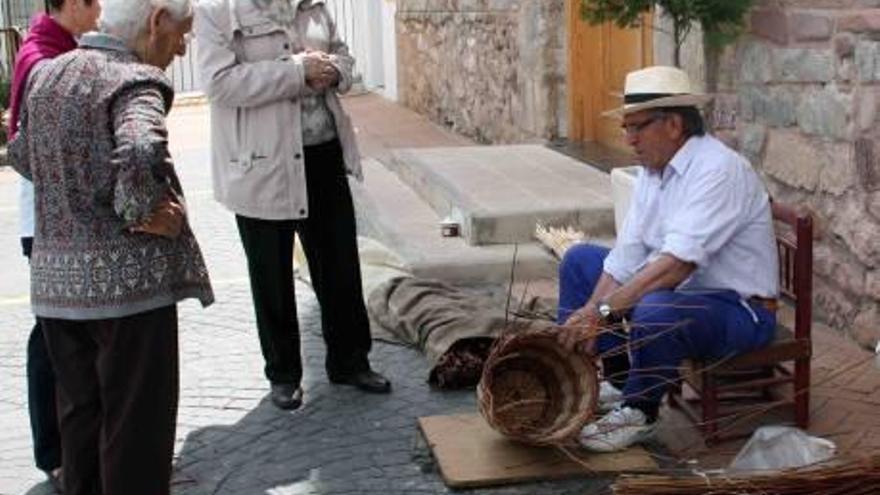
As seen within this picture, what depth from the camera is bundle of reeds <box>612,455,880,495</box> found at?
3482 mm

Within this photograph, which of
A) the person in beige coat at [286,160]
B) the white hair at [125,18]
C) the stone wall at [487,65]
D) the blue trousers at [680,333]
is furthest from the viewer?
the stone wall at [487,65]

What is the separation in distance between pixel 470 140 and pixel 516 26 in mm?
2248

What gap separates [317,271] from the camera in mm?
5086

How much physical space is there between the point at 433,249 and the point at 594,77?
123 inches

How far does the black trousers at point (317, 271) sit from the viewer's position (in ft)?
15.9

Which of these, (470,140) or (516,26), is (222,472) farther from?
(470,140)

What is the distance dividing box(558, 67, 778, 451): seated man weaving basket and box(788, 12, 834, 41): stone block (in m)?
1.27

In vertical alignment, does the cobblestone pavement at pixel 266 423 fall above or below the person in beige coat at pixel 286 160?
below

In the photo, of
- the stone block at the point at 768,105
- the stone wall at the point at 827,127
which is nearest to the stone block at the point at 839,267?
the stone wall at the point at 827,127

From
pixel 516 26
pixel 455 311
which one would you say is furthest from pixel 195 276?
pixel 516 26

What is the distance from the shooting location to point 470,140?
41.3 ft

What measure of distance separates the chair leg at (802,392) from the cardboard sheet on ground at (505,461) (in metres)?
0.56

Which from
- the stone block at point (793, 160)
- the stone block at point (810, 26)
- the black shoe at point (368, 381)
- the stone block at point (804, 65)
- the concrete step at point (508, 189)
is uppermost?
the stone block at point (810, 26)

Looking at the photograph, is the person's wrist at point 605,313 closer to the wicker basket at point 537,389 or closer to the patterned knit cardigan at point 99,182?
the wicker basket at point 537,389
